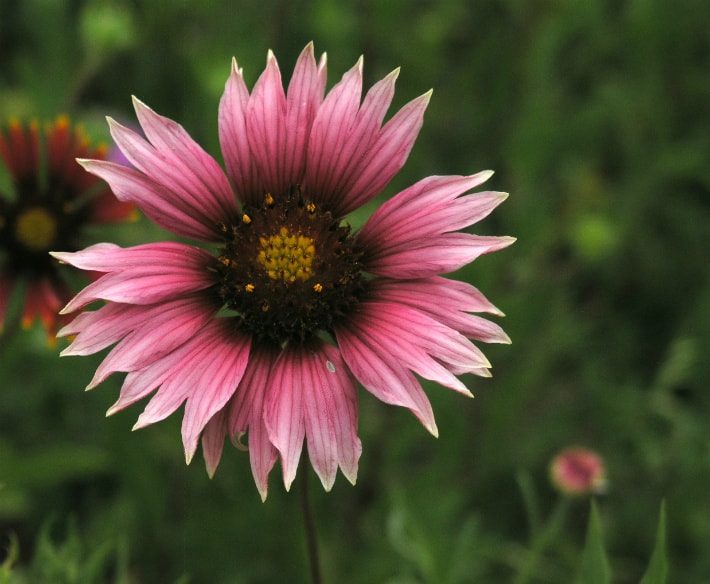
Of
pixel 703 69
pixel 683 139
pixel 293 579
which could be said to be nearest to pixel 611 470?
pixel 293 579

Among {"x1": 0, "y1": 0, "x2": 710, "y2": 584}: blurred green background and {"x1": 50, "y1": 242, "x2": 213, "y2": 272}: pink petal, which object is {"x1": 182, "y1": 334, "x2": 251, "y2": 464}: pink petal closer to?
{"x1": 50, "y1": 242, "x2": 213, "y2": 272}: pink petal

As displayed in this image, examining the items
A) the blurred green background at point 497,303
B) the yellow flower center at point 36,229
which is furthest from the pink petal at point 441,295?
the yellow flower center at point 36,229

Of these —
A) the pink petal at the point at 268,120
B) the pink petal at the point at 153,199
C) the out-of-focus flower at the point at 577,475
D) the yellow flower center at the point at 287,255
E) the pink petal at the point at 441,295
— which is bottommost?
the out-of-focus flower at the point at 577,475

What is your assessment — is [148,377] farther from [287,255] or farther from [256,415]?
[287,255]

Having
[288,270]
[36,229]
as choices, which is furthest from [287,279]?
A: [36,229]

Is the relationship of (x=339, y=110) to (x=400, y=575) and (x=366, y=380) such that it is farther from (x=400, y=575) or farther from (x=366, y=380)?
(x=400, y=575)

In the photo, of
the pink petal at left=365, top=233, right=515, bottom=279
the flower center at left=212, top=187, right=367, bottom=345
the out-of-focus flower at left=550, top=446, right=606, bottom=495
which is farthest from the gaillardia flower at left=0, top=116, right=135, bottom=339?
the out-of-focus flower at left=550, top=446, right=606, bottom=495

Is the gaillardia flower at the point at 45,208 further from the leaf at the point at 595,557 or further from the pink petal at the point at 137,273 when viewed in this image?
the leaf at the point at 595,557
